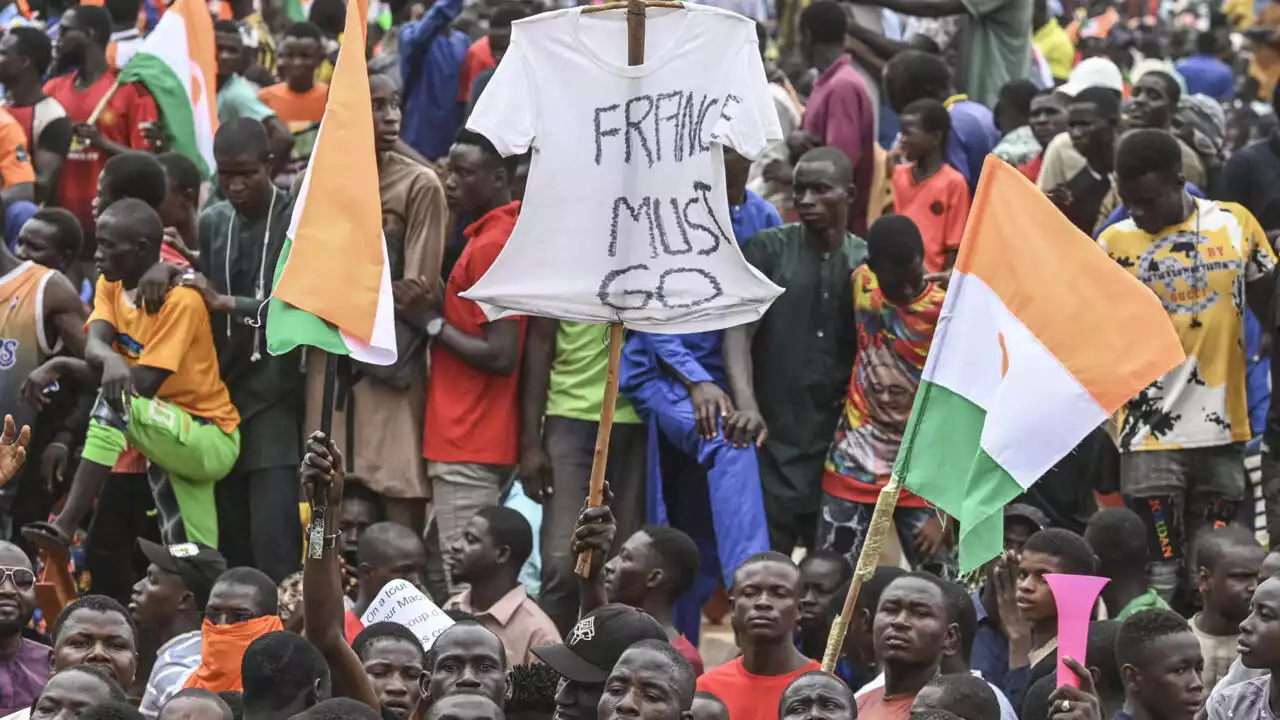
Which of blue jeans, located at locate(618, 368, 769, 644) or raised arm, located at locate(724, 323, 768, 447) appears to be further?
blue jeans, located at locate(618, 368, 769, 644)

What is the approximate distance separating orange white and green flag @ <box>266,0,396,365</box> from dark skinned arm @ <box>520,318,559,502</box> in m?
2.62

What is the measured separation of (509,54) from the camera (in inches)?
302

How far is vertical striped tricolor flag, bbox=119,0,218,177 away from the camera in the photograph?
12.0 meters

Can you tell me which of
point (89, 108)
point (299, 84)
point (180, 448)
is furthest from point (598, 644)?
point (89, 108)

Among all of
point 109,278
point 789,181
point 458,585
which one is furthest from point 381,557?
point 789,181

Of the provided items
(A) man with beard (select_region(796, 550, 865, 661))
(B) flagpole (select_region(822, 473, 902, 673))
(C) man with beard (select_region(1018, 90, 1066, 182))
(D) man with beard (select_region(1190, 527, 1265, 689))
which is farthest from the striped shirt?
(C) man with beard (select_region(1018, 90, 1066, 182))

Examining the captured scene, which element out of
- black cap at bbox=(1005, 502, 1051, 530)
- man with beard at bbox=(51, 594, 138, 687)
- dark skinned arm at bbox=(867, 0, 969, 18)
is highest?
dark skinned arm at bbox=(867, 0, 969, 18)

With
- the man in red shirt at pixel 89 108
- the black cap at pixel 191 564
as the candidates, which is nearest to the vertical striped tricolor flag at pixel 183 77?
the man in red shirt at pixel 89 108

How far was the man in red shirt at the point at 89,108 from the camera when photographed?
12.1m

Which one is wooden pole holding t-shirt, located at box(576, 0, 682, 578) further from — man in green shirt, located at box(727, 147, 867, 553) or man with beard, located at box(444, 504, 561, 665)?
man in green shirt, located at box(727, 147, 867, 553)

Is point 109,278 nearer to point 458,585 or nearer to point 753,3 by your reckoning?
point 458,585

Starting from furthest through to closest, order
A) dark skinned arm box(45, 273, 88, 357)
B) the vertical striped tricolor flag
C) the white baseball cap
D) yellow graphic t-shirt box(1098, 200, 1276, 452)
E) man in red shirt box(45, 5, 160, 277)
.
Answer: the white baseball cap
man in red shirt box(45, 5, 160, 277)
the vertical striped tricolor flag
dark skinned arm box(45, 273, 88, 357)
yellow graphic t-shirt box(1098, 200, 1276, 452)

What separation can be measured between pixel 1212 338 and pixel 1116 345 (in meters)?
2.24

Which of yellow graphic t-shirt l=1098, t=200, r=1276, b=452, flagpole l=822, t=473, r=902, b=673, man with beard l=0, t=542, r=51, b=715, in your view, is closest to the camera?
flagpole l=822, t=473, r=902, b=673
